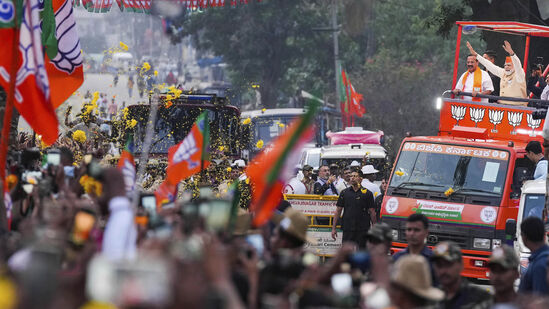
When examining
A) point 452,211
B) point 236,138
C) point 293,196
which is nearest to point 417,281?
point 452,211

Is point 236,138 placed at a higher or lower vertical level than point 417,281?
lower

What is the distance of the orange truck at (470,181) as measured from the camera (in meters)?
14.9

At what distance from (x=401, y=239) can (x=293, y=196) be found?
1.97m

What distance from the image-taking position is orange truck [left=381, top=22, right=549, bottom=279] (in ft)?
48.8

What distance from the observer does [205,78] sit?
106 meters

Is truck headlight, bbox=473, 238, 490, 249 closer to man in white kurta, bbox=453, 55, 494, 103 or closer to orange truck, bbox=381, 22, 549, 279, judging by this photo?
orange truck, bbox=381, 22, 549, 279

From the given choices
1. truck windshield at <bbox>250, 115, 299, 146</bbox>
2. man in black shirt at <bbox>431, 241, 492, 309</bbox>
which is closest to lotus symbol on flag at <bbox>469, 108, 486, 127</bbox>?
man in black shirt at <bbox>431, 241, 492, 309</bbox>

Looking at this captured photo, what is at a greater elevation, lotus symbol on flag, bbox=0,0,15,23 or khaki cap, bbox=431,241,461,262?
lotus symbol on flag, bbox=0,0,15,23

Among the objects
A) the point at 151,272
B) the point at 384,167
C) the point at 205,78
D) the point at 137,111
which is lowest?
the point at 205,78

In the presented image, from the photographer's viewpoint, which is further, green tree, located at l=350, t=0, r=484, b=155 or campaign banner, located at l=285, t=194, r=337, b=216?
green tree, located at l=350, t=0, r=484, b=155

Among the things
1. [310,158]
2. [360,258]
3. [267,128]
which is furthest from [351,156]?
[360,258]

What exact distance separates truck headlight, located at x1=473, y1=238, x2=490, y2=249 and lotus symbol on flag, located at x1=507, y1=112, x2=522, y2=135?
6.28 feet

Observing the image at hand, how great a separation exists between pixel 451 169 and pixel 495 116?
128cm

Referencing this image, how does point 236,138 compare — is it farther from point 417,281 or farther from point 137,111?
point 417,281
